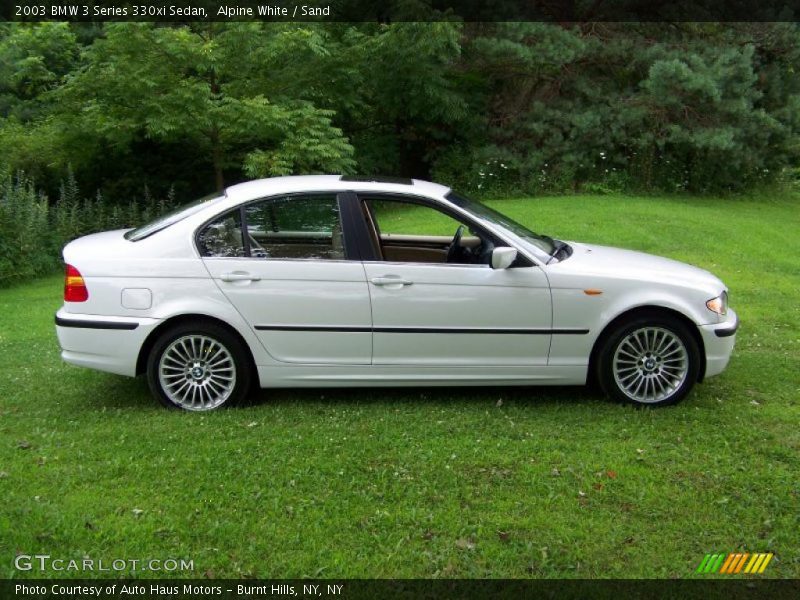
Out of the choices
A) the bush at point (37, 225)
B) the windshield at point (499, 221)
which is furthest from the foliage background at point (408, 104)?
the windshield at point (499, 221)

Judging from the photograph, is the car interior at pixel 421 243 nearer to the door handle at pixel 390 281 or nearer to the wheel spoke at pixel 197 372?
the door handle at pixel 390 281

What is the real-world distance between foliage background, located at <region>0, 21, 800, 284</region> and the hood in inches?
380


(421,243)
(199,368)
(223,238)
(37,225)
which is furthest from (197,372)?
(37,225)

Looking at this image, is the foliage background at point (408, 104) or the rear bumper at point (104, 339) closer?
the rear bumper at point (104, 339)

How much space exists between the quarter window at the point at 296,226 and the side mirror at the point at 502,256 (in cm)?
105

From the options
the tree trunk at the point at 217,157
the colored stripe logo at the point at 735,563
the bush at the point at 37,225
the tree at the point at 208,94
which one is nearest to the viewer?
the colored stripe logo at the point at 735,563

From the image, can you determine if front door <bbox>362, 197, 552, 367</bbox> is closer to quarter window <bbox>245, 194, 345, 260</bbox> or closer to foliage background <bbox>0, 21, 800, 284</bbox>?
quarter window <bbox>245, 194, 345, 260</bbox>

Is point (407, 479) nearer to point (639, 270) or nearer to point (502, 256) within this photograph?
point (502, 256)

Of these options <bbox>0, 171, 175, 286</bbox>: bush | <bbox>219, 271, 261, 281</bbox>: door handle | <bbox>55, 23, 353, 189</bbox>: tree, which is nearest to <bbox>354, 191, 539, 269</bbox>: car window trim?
<bbox>219, 271, 261, 281</bbox>: door handle

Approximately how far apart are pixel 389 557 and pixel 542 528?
2.55 feet

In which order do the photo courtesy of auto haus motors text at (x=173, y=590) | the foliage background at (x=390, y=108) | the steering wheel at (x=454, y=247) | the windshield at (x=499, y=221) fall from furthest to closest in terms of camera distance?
the foliage background at (x=390, y=108), the steering wheel at (x=454, y=247), the windshield at (x=499, y=221), the photo courtesy of auto haus motors text at (x=173, y=590)

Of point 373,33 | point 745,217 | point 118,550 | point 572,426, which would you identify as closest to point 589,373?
point 572,426

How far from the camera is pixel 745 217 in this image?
640 inches

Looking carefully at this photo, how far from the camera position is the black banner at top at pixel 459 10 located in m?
15.6
